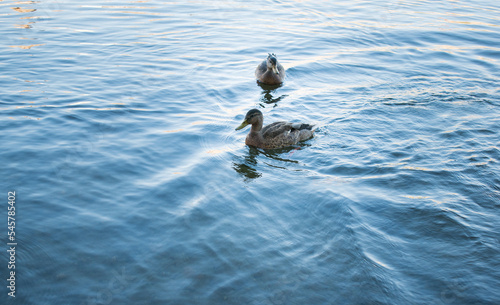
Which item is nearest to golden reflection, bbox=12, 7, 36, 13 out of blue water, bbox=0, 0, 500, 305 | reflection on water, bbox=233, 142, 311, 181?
blue water, bbox=0, 0, 500, 305

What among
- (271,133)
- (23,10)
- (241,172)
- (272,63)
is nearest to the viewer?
(241,172)

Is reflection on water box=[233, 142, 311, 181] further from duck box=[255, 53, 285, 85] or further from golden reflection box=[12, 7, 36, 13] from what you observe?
golden reflection box=[12, 7, 36, 13]

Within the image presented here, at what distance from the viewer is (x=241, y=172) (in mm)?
8328

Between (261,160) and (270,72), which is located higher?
(270,72)

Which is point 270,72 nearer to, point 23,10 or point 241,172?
point 241,172

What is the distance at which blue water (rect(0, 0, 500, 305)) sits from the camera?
5703 mm

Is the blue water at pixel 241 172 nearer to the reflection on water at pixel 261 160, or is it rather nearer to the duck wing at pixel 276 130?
the reflection on water at pixel 261 160

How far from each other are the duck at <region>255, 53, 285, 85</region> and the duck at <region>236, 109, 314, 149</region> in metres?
3.58

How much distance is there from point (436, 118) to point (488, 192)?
3040mm

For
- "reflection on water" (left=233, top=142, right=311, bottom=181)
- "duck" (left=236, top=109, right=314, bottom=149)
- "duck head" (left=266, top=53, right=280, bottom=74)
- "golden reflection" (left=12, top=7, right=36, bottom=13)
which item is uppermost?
"golden reflection" (left=12, top=7, right=36, bottom=13)

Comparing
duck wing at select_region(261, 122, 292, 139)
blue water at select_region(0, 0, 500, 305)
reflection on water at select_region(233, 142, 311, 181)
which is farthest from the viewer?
duck wing at select_region(261, 122, 292, 139)

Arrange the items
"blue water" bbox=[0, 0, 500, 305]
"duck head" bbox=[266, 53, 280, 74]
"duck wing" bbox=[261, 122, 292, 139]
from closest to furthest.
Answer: "blue water" bbox=[0, 0, 500, 305] → "duck wing" bbox=[261, 122, 292, 139] → "duck head" bbox=[266, 53, 280, 74]

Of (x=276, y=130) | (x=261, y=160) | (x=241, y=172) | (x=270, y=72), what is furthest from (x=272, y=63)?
(x=241, y=172)

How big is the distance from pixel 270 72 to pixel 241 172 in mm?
5122
